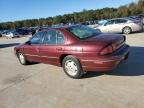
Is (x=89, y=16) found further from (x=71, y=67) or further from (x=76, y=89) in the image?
(x=76, y=89)

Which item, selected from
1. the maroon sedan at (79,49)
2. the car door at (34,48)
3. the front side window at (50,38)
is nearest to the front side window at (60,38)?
the maroon sedan at (79,49)

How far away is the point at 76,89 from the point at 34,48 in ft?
9.31

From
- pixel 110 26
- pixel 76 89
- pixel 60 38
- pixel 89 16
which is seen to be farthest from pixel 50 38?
pixel 89 16

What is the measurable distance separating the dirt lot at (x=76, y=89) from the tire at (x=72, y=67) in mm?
169

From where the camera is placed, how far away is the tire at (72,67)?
6.32m

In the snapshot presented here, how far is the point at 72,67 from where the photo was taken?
257 inches

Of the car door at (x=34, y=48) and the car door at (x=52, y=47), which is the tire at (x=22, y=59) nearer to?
the car door at (x=34, y=48)

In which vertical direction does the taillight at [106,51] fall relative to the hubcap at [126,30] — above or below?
above

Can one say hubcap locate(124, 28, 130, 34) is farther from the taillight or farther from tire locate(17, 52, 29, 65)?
the taillight

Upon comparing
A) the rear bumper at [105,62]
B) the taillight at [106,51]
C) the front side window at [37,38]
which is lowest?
the rear bumper at [105,62]

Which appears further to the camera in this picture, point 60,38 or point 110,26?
point 110,26

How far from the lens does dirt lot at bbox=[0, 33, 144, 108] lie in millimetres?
4844

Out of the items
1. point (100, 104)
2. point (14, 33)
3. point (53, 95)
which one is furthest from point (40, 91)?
point (14, 33)

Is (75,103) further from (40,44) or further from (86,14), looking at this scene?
(86,14)
